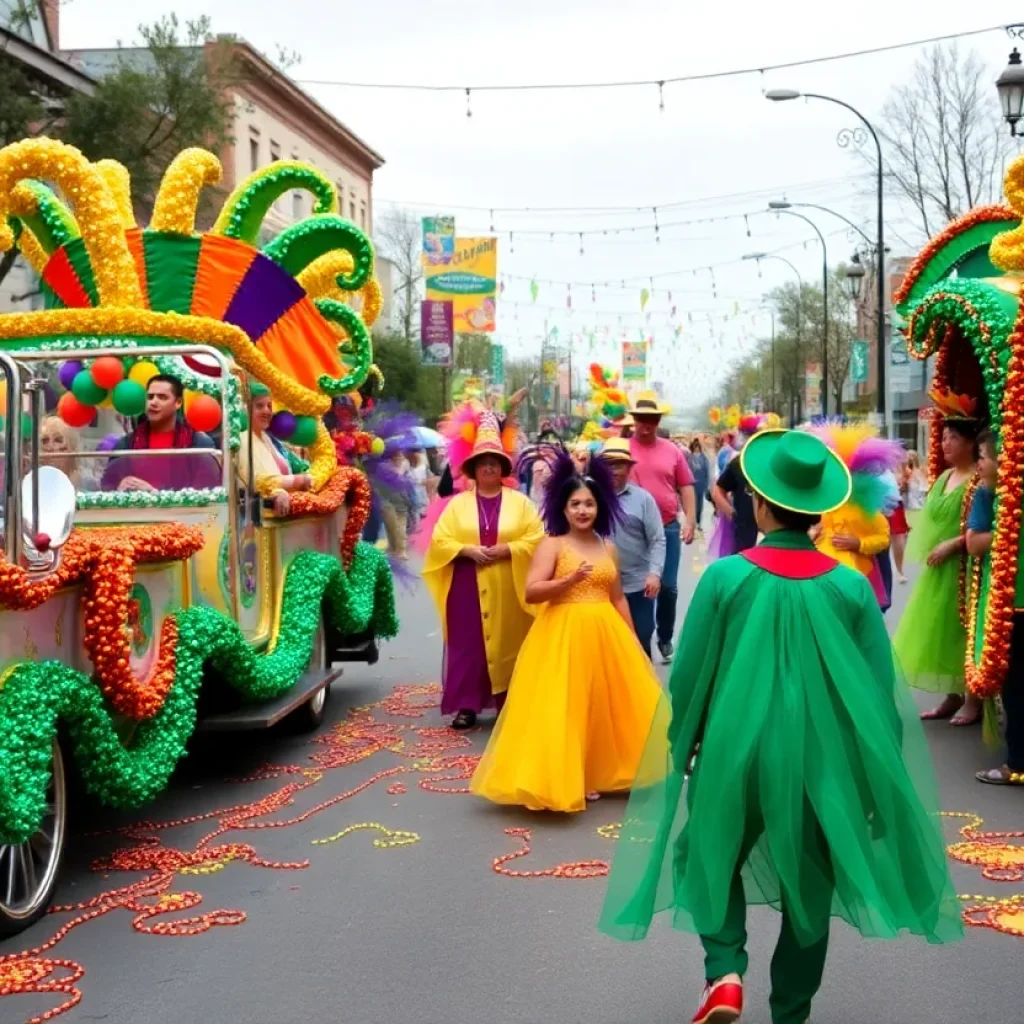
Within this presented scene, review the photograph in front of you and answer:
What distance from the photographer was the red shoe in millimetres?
3824

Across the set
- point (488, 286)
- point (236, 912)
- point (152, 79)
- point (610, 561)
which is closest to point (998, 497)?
point (610, 561)

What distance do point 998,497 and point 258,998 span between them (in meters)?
4.34

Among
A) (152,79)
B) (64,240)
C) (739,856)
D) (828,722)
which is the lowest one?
(739,856)

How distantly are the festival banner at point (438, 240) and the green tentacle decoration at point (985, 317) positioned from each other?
3236 centimetres

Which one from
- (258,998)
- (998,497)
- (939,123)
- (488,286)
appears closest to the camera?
(258,998)

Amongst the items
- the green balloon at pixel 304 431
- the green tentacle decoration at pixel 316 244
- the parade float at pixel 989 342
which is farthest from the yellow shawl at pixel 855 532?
the green tentacle decoration at pixel 316 244

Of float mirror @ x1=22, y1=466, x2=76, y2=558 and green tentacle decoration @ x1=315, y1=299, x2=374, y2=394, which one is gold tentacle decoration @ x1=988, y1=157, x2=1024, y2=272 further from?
float mirror @ x1=22, y1=466, x2=76, y2=558

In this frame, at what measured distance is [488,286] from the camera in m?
39.9

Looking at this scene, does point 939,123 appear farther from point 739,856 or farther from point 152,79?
point 739,856

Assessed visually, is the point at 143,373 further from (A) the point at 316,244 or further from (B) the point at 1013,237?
(B) the point at 1013,237

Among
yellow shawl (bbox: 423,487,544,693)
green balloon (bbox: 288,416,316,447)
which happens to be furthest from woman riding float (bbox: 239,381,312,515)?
yellow shawl (bbox: 423,487,544,693)

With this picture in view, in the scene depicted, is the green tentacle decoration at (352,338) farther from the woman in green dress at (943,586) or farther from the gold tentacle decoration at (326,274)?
the woman in green dress at (943,586)

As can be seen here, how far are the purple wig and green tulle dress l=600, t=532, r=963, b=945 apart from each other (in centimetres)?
320

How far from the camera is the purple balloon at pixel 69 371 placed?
7.52 metres
